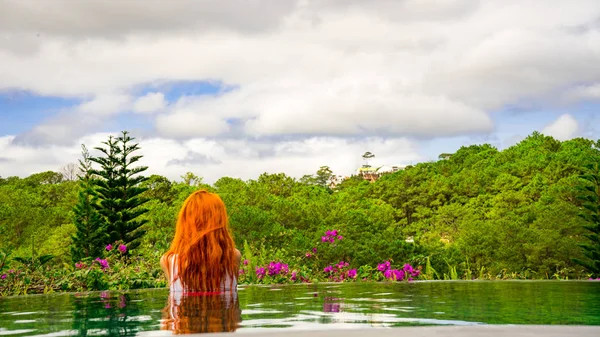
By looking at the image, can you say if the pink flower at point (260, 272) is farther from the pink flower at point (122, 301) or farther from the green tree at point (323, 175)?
the green tree at point (323, 175)

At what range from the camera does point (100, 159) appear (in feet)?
60.6

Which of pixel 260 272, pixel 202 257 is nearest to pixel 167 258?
pixel 202 257

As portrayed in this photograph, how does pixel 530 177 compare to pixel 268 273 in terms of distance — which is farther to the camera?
pixel 530 177

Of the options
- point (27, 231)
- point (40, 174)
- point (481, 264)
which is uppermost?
point (40, 174)

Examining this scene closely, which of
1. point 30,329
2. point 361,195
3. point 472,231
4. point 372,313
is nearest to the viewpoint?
point 30,329

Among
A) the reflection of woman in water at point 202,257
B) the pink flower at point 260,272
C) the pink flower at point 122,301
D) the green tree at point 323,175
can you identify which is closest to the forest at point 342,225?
the pink flower at point 260,272

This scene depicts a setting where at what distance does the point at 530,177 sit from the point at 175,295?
36304mm

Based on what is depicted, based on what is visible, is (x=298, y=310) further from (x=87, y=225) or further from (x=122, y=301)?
(x=87, y=225)

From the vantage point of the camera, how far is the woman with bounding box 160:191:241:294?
4.62 metres

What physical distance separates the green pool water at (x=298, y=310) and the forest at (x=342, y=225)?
2733 mm

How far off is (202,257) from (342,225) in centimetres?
1300

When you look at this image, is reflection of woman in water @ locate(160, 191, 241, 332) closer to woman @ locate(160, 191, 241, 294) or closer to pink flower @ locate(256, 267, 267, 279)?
woman @ locate(160, 191, 241, 294)

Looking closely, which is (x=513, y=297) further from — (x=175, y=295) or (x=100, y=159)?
(x=100, y=159)

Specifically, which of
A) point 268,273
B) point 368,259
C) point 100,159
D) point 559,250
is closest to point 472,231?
point 559,250
